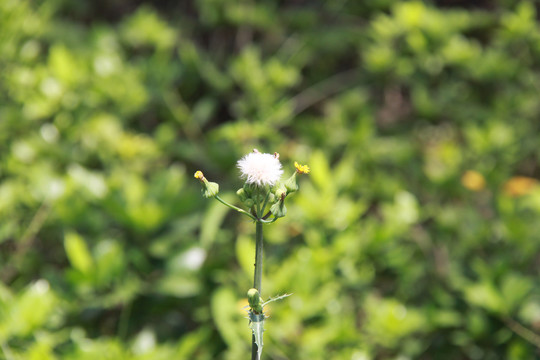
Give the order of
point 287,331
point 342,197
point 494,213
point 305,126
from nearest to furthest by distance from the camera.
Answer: point 287,331
point 342,197
point 494,213
point 305,126

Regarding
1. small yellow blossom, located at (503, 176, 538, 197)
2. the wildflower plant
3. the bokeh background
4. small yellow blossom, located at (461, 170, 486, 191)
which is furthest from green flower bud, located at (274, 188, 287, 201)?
small yellow blossom, located at (503, 176, 538, 197)

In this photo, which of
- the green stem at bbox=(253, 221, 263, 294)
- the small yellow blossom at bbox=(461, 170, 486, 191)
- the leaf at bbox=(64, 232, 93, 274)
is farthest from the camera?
the small yellow blossom at bbox=(461, 170, 486, 191)

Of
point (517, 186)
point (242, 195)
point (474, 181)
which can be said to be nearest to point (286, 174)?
point (474, 181)

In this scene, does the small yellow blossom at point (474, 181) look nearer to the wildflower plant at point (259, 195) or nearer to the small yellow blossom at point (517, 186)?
the small yellow blossom at point (517, 186)

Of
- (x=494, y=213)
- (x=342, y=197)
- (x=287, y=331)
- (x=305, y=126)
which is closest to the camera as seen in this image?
(x=287, y=331)

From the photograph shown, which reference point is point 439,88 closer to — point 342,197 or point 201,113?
point 342,197

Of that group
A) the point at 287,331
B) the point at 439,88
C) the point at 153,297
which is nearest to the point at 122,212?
the point at 153,297

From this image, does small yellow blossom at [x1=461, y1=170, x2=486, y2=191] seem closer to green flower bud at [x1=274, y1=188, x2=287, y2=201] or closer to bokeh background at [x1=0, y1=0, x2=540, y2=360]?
bokeh background at [x1=0, y1=0, x2=540, y2=360]

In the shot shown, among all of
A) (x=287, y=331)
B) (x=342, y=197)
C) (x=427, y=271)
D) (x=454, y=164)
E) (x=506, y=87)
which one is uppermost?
(x=506, y=87)
